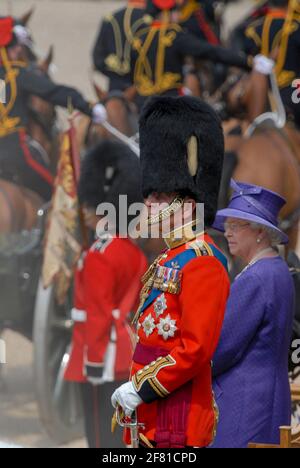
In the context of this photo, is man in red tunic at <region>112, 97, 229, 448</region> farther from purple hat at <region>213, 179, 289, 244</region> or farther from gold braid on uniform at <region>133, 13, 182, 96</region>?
gold braid on uniform at <region>133, 13, 182, 96</region>

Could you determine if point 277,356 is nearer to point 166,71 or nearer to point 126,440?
Result: point 126,440

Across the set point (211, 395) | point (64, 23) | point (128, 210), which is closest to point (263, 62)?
point (128, 210)

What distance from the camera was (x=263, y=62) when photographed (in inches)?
250

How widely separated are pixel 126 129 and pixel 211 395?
3.40 meters

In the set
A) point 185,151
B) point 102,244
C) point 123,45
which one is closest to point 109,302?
point 102,244

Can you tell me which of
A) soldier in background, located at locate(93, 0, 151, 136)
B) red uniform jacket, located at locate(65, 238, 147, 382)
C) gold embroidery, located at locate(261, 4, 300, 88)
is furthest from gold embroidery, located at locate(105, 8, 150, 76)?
red uniform jacket, located at locate(65, 238, 147, 382)

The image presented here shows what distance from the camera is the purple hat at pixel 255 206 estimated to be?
12.4 ft

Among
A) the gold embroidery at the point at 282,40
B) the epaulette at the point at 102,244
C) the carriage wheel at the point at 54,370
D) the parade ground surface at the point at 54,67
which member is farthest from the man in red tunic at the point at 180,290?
the gold embroidery at the point at 282,40

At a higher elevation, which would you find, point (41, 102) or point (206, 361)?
point (41, 102)

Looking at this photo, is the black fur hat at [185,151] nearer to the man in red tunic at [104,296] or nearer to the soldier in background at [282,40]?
the man in red tunic at [104,296]

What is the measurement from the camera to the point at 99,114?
6.32 metres

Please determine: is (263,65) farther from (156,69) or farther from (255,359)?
(255,359)

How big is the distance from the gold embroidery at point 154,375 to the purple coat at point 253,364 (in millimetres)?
482

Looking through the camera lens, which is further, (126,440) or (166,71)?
(166,71)
